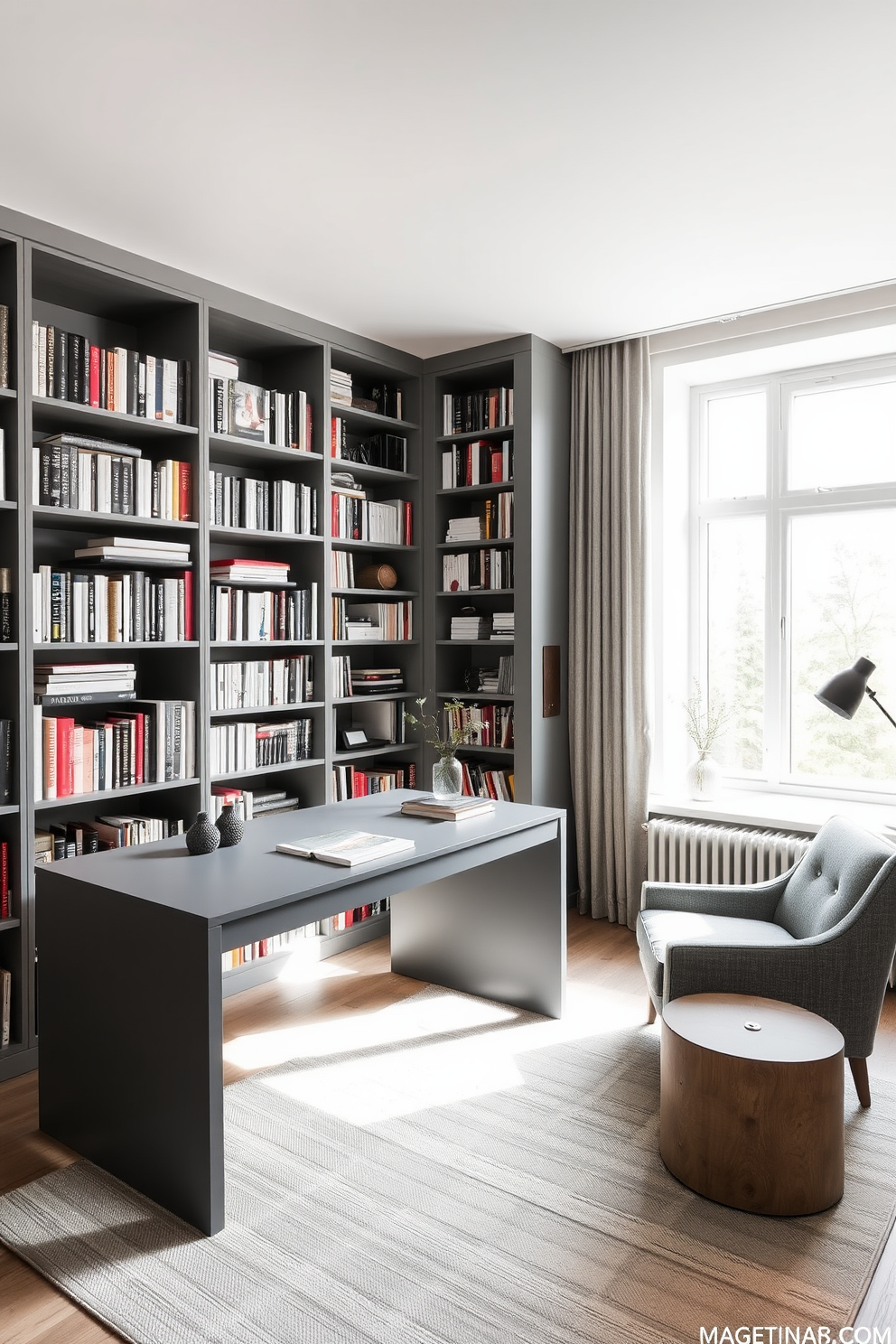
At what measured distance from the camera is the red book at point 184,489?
10.9 feet

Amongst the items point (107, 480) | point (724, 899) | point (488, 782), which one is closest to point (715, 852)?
point (724, 899)

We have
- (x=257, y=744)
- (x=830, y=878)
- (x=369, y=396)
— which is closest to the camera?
(x=830, y=878)

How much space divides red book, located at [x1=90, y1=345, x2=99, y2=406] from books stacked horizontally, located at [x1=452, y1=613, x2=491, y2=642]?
1956 millimetres

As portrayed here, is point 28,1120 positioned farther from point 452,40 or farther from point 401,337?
point 401,337

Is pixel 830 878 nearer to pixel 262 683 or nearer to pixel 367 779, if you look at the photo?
pixel 367 779

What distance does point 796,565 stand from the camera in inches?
164

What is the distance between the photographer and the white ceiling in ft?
6.34

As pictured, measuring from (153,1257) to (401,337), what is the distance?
3.51 meters

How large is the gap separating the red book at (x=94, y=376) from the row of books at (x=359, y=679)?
1452mm

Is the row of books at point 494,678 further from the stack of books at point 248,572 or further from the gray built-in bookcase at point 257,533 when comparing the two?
the stack of books at point 248,572

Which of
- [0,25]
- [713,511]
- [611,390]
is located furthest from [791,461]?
[0,25]

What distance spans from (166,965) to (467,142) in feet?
7.24

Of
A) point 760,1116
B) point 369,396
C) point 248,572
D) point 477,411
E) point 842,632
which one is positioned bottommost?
point 760,1116

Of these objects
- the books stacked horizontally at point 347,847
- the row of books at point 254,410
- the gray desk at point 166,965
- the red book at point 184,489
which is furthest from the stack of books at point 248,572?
the books stacked horizontally at point 347,847
